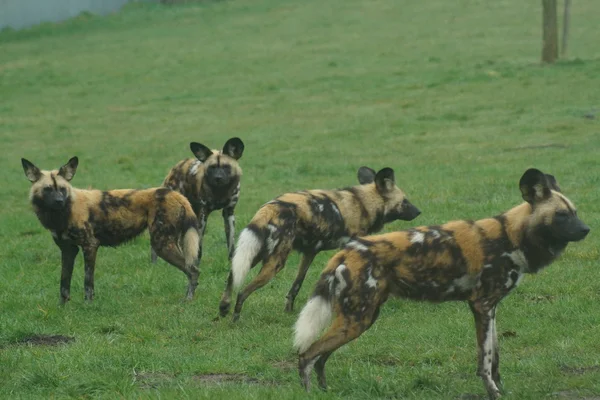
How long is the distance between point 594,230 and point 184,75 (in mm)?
17232

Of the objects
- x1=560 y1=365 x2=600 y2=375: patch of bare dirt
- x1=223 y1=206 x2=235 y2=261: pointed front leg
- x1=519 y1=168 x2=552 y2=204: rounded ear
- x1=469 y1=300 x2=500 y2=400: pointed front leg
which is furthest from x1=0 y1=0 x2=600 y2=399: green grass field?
x1=519 y1=168 x2=552 y2=204: rounded ear

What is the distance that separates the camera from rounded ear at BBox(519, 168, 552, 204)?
5535 millimetres

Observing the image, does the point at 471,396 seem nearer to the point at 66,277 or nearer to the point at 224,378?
the point at 224,378

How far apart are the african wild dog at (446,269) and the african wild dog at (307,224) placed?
1.67m

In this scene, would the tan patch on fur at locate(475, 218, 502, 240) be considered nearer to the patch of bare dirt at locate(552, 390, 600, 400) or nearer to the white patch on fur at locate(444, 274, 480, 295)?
the white patch on fur at locate(444, 274, 480, 295)

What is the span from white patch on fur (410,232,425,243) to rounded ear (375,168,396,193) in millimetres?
2317

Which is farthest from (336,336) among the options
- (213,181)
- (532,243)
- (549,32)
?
(549,32)

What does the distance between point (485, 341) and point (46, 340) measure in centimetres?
309

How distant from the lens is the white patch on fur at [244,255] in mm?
6914

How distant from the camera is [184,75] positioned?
82.6 ft

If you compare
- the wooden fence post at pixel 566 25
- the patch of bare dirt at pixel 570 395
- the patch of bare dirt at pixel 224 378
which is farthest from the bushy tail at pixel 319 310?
the wooden fence post at pixel 566 25

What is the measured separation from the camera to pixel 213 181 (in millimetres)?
9383

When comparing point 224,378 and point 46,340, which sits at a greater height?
point 224,378

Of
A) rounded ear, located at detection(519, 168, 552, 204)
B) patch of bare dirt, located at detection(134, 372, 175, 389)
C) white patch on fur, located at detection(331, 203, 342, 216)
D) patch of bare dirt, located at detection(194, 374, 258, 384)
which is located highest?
rounded ear, located at detection(519, 168, 552, 204)
